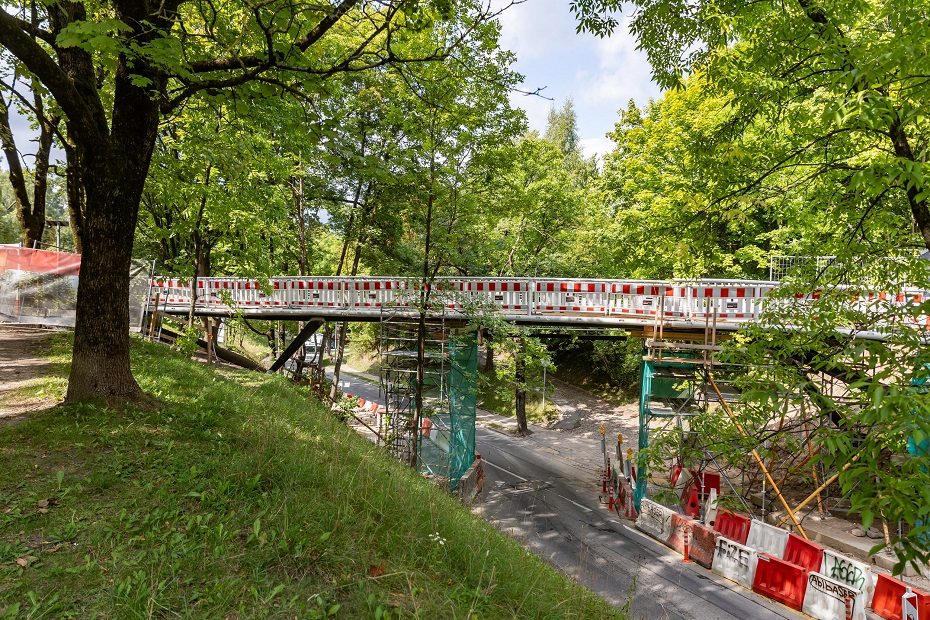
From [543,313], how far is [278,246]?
13.7m

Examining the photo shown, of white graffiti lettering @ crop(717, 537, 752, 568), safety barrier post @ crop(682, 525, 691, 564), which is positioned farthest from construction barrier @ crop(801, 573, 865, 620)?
safety barrier post @ crop(682, 525, 691, 564)

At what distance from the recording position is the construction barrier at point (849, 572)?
24.7ft

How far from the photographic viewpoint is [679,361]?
10.7m

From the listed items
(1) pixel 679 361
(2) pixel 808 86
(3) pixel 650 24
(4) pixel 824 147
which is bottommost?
(1) pixel 679 361

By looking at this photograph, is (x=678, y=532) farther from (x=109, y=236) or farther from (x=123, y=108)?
(x=123, y=108)

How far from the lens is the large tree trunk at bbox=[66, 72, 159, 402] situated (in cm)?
520

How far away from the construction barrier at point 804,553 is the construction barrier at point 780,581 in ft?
0.88

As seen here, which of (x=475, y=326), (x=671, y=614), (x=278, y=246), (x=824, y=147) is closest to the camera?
(x=824, y=147)

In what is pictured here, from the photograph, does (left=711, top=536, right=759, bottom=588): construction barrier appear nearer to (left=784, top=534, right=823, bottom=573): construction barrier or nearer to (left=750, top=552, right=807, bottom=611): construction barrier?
(left=750, top=552, right=807, bottom=611): construction barrier

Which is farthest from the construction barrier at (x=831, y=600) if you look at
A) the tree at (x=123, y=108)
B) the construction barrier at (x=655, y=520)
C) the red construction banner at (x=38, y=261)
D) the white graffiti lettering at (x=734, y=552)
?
the red construction banner at (x=38, y=261)

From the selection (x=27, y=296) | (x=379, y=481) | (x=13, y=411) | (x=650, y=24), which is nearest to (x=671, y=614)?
(x=379, y=481)

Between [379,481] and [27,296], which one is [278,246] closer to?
[27,296]

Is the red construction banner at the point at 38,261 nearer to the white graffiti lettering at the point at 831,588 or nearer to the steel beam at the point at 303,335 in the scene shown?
the steel beam at the point at 303,335

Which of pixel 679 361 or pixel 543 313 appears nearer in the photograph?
pixel 679 361
